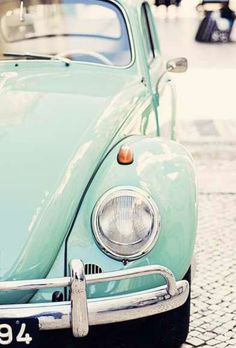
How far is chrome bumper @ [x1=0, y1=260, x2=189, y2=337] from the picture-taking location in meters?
2.44

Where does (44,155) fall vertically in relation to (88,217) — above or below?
above

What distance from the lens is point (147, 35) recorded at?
4.70 meters

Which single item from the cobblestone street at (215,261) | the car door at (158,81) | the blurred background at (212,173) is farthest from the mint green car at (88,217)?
the car door at (158,81)

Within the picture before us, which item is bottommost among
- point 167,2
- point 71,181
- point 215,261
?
point 167,2

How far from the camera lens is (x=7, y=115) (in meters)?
3.18

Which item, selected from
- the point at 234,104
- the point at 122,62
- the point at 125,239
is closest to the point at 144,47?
the point at 122,62

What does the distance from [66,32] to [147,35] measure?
0.65m

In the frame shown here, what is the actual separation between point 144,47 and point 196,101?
537cm

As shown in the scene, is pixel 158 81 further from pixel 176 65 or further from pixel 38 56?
pixel 38 56

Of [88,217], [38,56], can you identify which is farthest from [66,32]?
[88,217]

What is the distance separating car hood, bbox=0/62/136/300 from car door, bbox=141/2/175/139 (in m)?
0.70

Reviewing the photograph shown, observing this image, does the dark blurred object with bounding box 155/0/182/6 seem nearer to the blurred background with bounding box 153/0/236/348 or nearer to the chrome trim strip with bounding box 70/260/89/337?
the blurred background with bounding box 153/0/236/348

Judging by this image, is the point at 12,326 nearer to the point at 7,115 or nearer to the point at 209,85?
the point at 7,115

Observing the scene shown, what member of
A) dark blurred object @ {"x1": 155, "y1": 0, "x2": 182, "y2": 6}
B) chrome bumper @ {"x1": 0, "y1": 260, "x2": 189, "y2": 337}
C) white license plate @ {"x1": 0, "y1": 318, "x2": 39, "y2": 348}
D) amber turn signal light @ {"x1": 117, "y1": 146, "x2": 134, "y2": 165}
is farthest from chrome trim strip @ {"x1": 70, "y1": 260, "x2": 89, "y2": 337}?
dark blurred object @ {"x1": 155, "y1": 0, "x2": 182, "y2": 6}
